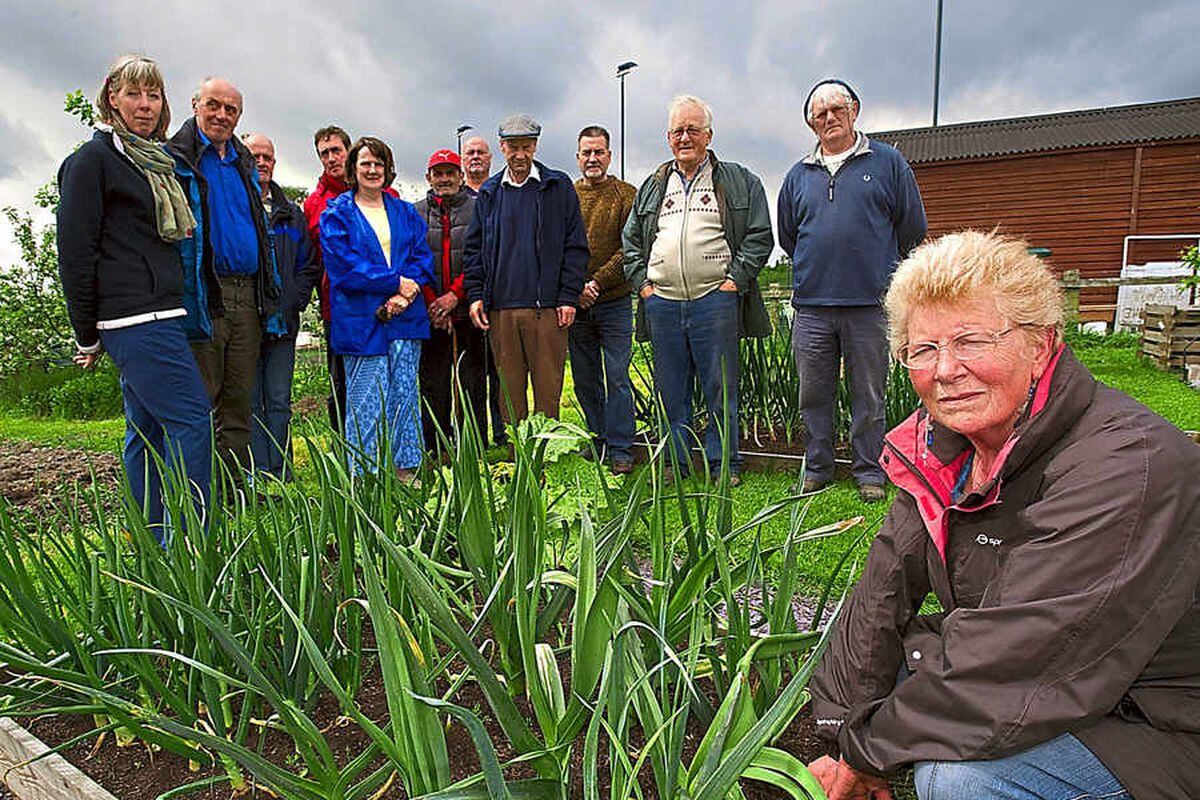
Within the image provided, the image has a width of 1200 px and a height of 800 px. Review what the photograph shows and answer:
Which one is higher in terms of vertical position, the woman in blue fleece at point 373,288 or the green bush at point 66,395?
the woman in blue fleece at point 373,288

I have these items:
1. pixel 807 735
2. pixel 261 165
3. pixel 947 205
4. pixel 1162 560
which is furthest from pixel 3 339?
pixel 947 205

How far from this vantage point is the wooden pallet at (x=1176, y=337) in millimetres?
8250

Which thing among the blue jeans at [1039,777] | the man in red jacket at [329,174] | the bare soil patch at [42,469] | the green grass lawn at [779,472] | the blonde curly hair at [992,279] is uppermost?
the man in red jacket at [329,174]

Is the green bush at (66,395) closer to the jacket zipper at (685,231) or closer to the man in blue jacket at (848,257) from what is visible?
the jacket zipper at (685,231)

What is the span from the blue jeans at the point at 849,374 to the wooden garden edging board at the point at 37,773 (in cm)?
326

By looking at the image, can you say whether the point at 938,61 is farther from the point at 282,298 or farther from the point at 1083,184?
the point at 282,298

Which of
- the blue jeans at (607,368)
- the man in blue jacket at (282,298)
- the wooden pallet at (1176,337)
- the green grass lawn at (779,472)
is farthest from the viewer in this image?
the wooden pallet at (1176,337)

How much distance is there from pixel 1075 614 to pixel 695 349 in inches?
129

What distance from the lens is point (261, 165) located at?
4715 mm

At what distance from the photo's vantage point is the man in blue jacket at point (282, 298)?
14.7ft

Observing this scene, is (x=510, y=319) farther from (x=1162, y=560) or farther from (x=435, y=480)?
(x=1162, y=560)

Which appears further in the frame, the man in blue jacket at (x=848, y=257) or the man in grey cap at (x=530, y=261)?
the man in grey cap at (x=530, y=261)

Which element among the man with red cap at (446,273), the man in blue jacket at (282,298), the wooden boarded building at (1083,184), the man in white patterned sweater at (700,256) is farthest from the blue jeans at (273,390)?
the wooden boarded building at (1083,184)

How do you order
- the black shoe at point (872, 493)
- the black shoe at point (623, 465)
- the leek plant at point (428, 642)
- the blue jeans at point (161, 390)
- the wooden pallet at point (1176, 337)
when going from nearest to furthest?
the leek plant at point (428, 642) < the blue jeans at point (161, 390) < the black shoe at point (872, 493) < the black shoe at point (623, 465) < the wooden pallet at point (1176, 337)
